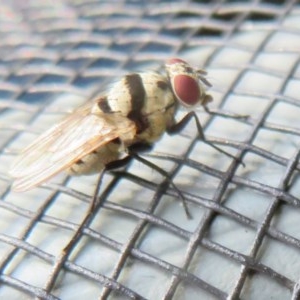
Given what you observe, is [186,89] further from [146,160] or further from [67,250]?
[67,250]

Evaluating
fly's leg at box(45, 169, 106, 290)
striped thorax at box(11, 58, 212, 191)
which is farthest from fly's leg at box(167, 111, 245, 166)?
fly's leg at box(45, 169, 106, 290)

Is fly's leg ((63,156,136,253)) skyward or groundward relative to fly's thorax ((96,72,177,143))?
groundward

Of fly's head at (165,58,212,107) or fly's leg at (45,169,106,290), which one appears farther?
fly's head at (165,58,212,107)

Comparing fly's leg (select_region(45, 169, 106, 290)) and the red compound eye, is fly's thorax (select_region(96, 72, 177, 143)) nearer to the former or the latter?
the red compound eye

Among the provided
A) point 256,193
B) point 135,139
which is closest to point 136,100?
point 135,139

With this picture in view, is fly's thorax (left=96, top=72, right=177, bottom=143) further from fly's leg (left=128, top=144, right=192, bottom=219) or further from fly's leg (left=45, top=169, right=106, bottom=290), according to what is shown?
fly's leg (left=45, top=169, right=106, bottom=290)

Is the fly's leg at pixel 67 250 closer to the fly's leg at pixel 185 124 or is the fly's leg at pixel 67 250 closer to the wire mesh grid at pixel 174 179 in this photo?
the wire mesh grid at pixel 174 179

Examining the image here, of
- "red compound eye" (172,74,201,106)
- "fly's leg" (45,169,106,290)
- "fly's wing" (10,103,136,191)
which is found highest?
"red compound eye" (172,74,201,106)

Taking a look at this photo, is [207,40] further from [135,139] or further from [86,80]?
[135,139]
